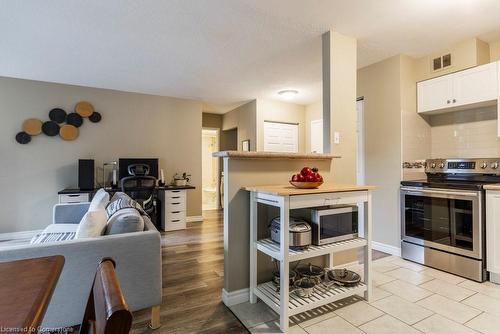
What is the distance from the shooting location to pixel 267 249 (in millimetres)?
1960

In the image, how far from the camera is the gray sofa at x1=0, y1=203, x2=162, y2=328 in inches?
61.1

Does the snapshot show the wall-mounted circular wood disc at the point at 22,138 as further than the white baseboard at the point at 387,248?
Yes

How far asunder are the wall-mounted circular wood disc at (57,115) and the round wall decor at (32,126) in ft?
0.66

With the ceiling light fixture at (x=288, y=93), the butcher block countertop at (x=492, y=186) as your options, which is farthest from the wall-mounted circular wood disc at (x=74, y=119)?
the butcher block countertop at (x=492, y=186)

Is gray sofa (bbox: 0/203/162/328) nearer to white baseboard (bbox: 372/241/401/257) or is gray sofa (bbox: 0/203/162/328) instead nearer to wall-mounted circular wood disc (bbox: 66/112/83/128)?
white baseboard (bbox: 372/241/401/257)

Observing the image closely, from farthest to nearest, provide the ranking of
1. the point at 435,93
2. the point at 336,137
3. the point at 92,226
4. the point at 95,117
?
the point at 95,117 < the point at 435,93 < the point at 336,137 < the point at 92,226

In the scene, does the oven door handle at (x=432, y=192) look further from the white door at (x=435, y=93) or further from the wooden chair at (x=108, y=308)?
→ the wooden chair at (x=108, y=308)

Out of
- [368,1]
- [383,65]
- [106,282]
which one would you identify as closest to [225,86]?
[383,65]

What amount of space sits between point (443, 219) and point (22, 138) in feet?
19.2

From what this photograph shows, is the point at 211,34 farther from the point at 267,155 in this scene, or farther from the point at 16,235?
the point at 16,235

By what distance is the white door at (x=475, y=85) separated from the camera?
2697 mm

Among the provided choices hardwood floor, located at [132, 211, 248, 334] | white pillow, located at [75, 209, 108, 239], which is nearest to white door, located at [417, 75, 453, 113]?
hardwood floor, located at [132, 211, 248, 334]

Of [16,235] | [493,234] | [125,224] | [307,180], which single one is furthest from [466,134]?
[16,235]

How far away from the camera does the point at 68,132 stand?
4.35 metres
